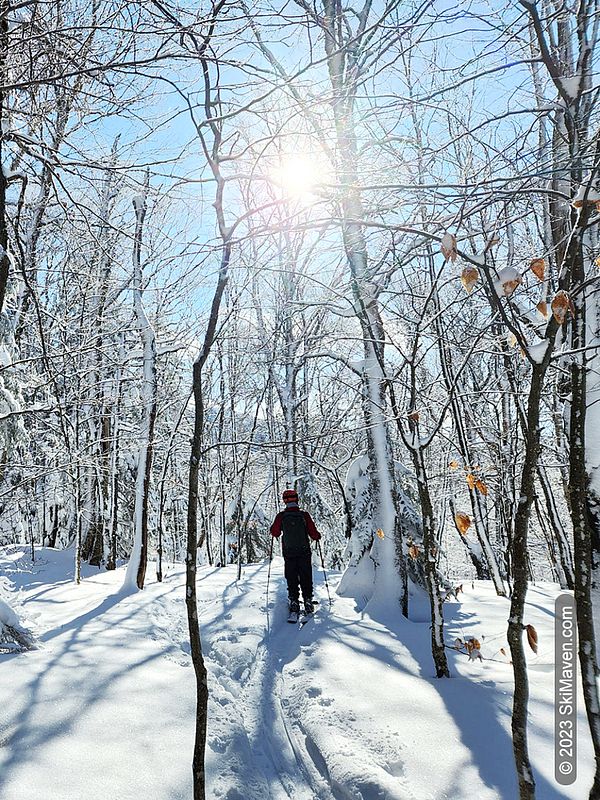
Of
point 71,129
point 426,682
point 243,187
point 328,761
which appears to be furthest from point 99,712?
point 71,129

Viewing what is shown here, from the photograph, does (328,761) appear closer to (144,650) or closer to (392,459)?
(144,650)

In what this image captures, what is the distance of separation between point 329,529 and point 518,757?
18.9 meters

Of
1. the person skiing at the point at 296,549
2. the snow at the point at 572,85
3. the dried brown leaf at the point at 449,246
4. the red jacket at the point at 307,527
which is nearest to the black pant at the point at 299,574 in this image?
the person skiing at the point at 296,549

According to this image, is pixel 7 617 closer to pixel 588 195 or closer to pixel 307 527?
pixel 307 527

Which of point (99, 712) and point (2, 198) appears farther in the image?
point (99, 712)

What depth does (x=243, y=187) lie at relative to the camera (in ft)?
Result: 10.2

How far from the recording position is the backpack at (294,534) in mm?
7500

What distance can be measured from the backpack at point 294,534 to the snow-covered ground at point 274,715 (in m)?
1.27

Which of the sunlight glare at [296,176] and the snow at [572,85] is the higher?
the snow at [572,85]

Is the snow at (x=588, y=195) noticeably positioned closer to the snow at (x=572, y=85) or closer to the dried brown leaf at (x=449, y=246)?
the dried brown leaf at (x=449, y=246)

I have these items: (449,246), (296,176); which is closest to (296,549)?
(296,176)

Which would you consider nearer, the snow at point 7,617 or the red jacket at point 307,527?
the snow at point 7,617

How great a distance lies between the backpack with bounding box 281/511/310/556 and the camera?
7.50 meters

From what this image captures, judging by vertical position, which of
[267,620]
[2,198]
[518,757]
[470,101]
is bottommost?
[267,620]
